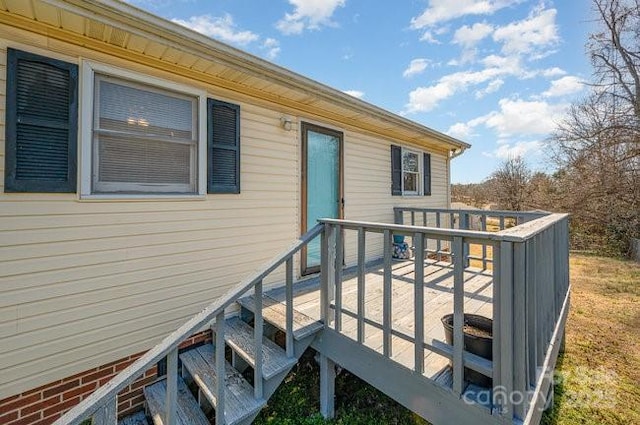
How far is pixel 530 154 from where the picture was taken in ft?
52.6

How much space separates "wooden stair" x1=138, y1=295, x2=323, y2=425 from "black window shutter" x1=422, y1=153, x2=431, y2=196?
5.03 meters

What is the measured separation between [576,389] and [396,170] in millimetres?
4206

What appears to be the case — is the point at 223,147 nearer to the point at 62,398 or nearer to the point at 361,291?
the point at 361,291

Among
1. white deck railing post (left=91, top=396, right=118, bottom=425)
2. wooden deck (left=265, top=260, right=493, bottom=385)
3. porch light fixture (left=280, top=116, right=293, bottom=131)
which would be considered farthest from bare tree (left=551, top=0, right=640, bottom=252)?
white deck railing post (left=91, top=396, right=118, bottom=425)

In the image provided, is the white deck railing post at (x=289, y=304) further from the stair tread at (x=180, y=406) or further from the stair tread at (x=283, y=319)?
the stair tread at (x=180, y=406)

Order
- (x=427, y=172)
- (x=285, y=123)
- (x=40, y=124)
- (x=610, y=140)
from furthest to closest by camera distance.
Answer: (x=610, y=140) < (x=427, y=172) < (x=285, y=123) < (x=40, y=124)

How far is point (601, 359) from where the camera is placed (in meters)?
3.31

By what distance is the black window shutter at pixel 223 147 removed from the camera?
3.16 metres

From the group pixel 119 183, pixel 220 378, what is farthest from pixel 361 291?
pixel 119 183

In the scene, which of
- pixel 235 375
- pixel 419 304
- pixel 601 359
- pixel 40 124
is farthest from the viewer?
pixel 601 359

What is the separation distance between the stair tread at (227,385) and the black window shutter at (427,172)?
569cm

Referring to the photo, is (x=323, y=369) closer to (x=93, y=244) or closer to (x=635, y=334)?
(x=93, y=244)

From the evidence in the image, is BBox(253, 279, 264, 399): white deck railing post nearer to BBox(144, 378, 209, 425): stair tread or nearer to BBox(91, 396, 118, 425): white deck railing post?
BBox(144, 378, 209, 425): stair tread

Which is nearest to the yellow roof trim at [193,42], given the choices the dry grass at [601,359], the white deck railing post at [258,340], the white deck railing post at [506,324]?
the white deck railing post at [258,340]
